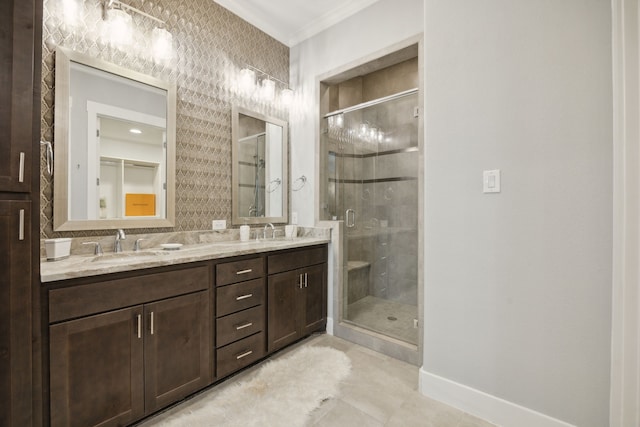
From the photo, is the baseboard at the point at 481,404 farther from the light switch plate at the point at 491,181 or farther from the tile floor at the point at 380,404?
the light switch plate at the point at 491,181

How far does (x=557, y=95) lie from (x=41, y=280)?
244cm

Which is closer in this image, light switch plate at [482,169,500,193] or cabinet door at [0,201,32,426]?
cabinet door at [0,201,32,426]

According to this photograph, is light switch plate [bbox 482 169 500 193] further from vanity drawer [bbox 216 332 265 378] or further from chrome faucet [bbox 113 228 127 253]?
chrome faucet [bbox 113 228 127 253]

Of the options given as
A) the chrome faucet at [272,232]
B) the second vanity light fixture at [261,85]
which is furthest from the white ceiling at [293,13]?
the chrome faucet at [272,232]

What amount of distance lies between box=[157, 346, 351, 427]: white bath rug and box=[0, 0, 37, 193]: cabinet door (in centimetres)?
138

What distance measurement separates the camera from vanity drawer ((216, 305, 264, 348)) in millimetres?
1807

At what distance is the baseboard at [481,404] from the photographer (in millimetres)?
1441

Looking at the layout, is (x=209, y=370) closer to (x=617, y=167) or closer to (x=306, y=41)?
(x=617, y=167)

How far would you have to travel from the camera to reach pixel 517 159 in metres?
1.48

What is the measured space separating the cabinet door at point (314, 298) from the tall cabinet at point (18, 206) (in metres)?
1.66

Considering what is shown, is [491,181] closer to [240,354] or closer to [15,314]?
[240,354]

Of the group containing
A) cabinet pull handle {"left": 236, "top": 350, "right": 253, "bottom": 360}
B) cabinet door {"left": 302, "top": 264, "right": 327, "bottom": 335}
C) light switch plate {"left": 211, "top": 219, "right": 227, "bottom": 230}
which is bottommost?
cabinet pull handle {"left": 236, "top": 350, "right": 253, "bottom": 360}

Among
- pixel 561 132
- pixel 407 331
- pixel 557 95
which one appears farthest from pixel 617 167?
Answer: pixel 407 331

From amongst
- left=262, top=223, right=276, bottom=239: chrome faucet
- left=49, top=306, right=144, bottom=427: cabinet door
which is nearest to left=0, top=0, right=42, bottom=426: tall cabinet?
left=49, top=306, right=144, bottom=427: cabinet door
